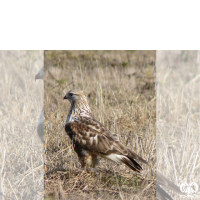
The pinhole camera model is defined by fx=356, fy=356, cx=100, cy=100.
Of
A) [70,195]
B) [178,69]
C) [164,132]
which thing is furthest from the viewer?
[178,69]

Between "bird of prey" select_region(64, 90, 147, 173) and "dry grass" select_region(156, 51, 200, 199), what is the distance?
14.8 inches

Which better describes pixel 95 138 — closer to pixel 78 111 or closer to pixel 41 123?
pixel 78 111

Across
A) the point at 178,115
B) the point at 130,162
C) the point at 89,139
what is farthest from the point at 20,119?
the point at 178,115

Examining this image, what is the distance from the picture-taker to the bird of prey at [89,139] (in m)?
3.17

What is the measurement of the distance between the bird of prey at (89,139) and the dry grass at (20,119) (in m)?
0.38

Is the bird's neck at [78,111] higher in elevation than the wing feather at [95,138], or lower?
higher

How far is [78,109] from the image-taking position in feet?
11.2

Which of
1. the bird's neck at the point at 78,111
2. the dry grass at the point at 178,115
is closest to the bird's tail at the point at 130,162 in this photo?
the dry grass at the point at 178,115

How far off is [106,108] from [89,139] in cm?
37

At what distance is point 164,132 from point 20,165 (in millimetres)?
1438

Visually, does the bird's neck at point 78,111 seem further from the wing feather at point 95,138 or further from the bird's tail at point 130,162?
the bird's tail at point 130,162

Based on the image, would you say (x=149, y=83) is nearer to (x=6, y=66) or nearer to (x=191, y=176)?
(x=191, y=176)

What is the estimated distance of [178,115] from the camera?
361 centimetres
